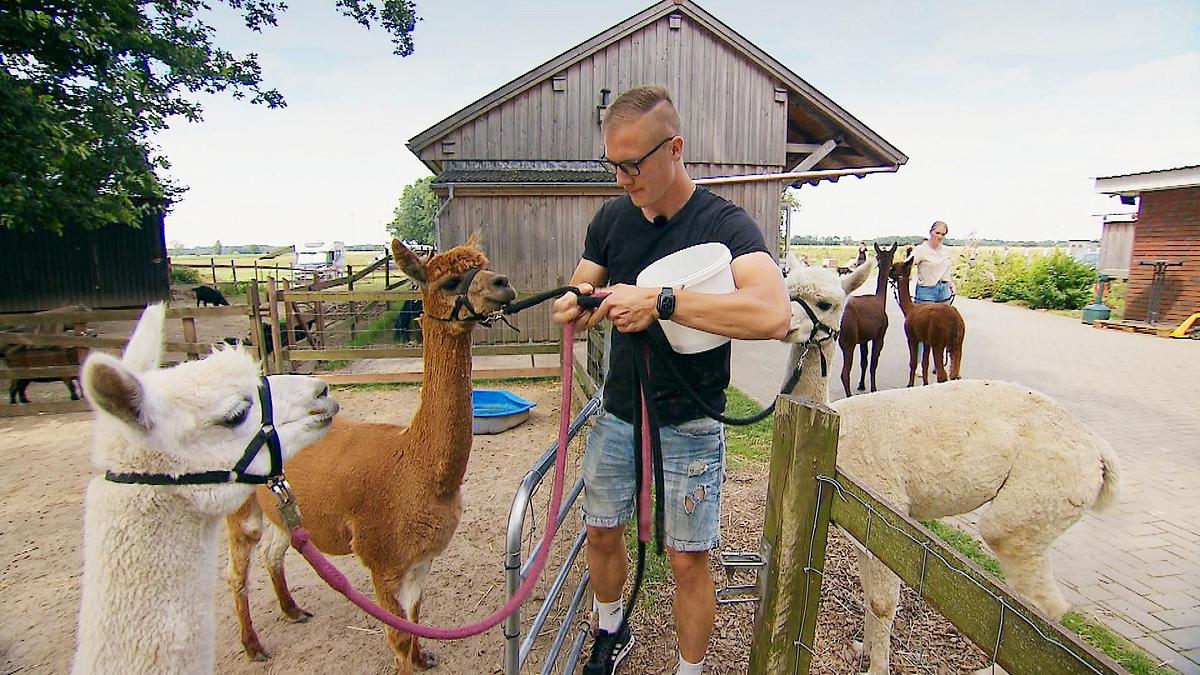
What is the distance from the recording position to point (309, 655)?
9.72 ft

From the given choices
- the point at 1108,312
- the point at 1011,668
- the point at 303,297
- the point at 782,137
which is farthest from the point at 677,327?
the point at 1108,312

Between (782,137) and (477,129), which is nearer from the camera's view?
(477,129)

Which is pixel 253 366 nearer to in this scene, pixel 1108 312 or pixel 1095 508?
pixel 1095 508

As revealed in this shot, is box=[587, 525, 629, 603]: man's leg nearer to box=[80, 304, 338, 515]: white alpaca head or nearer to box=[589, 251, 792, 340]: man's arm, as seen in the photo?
box=[589, 251, 792, 340]: man's arm

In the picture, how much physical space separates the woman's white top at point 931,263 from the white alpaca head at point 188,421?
892 centimetres

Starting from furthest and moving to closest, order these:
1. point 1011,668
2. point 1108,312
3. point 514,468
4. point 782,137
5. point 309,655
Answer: point 1108,312
point 782,137
point 514,468
point 309,655
point 1011,668

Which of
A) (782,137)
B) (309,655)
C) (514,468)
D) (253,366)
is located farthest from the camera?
(782,137)

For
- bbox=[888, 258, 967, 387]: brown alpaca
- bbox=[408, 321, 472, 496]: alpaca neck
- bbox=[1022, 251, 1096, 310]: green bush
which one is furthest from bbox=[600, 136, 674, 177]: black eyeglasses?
bbox=[1022, 251, 1096, 310]: green bush

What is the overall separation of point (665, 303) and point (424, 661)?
2371 mm

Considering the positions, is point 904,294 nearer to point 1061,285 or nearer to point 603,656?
point 603,656

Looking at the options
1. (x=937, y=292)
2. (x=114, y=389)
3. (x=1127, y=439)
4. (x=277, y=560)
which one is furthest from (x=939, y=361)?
(x=114, y=389)

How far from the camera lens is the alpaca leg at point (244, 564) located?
2873mm

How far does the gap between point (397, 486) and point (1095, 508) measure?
10.2 ft

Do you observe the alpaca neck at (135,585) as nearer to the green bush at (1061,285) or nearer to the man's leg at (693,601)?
the man's leg at (693,601)
